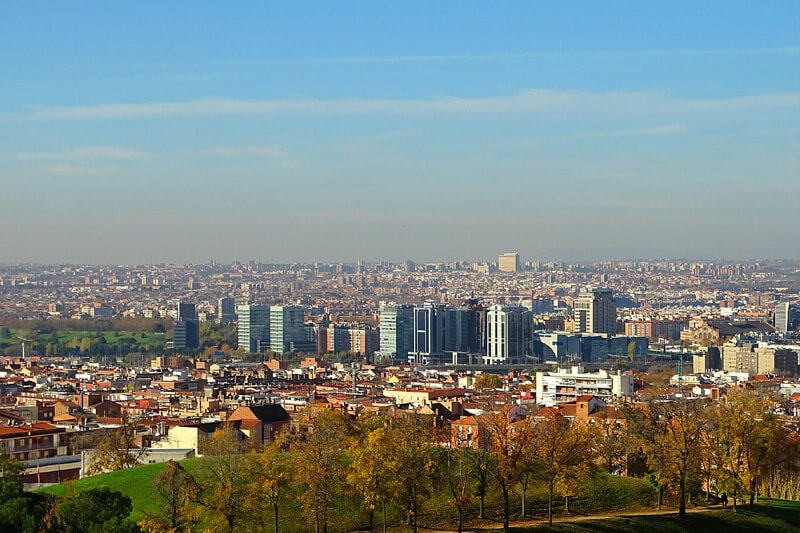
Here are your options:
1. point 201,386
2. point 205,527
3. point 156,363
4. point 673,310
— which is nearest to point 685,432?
point 205,527

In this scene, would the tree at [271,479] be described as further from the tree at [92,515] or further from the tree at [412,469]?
the tree at [92,515]

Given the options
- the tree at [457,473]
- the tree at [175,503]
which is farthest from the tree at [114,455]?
the tree at [175,503]

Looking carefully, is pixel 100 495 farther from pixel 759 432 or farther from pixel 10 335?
pixel 10 335

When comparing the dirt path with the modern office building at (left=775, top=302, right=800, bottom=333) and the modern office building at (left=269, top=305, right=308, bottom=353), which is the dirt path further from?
the modern office building at (left=775, top=302, right=800, bottom=333)

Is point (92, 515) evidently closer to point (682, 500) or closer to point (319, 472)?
point (319, 472)

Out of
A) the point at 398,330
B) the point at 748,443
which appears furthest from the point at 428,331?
the point at 748,443

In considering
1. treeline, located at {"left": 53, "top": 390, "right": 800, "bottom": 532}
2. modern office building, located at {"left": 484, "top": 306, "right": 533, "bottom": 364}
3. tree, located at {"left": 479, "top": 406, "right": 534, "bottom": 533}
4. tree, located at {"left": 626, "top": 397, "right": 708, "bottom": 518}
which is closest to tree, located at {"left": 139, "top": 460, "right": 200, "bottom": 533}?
treeline, located at {"left": 53, "top": 390, "right": 800, "bottom": 532}
